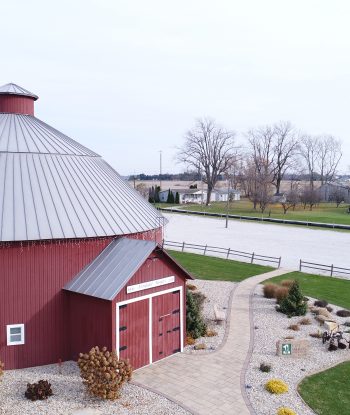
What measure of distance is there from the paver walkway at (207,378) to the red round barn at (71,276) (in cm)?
79

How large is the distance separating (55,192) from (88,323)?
4.94 metres

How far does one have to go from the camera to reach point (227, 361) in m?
15.8

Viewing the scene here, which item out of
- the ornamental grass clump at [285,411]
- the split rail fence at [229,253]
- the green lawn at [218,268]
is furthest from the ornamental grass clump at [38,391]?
the split rail fence at [229,253]

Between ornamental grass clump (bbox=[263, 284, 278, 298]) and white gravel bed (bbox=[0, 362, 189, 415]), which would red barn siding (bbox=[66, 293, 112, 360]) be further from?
ornamental grass clump (bbox=[263, 284, 278, 298])

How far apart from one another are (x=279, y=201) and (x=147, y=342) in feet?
290

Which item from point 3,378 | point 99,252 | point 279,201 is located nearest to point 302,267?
point 99,252

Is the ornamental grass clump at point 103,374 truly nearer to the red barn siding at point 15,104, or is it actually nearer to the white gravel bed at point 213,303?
the white gravel bed at point 213,303

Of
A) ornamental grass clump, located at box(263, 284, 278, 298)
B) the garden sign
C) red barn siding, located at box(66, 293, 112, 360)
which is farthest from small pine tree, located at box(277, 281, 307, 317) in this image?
red barn siding, located at box(66, 293, 112, 360)

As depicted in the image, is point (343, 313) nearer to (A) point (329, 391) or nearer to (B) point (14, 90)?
(A) point (329, 391)

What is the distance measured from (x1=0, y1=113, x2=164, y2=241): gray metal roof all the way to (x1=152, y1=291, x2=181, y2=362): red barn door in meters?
2.98

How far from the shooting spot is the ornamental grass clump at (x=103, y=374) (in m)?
12.7

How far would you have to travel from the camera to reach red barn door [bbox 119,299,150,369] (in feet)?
47.6

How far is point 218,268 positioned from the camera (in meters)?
32.7

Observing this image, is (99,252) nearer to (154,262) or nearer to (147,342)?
(154,262)
